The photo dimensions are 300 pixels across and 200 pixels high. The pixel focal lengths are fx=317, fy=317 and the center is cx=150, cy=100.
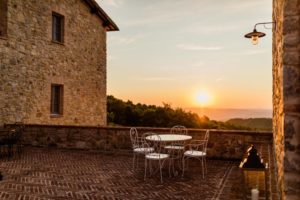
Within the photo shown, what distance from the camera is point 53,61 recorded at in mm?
11719

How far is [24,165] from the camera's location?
674 cm

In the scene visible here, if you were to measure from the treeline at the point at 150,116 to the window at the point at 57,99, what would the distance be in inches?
366

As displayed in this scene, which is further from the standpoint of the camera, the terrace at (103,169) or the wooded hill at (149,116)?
the wooded hill at (149,116)

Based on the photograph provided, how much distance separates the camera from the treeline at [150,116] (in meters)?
21.8

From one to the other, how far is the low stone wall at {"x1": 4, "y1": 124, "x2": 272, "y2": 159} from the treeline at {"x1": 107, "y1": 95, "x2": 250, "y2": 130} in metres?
12.2

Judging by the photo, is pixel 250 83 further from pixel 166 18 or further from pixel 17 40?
pixel 17 40

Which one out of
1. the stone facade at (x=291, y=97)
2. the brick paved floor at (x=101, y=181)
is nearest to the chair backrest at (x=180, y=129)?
the brick paved floor at (x=101, y=181)

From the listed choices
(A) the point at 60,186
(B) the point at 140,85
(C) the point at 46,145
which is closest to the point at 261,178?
(A) the point at 60,186

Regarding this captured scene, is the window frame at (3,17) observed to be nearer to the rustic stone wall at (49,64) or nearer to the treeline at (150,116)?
the rustic stone wall at (49,64)

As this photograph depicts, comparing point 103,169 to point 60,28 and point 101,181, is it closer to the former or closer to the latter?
point 101,181

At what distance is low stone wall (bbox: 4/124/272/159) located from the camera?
725cm

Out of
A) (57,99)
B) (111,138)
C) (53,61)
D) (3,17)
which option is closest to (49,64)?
(53,61)

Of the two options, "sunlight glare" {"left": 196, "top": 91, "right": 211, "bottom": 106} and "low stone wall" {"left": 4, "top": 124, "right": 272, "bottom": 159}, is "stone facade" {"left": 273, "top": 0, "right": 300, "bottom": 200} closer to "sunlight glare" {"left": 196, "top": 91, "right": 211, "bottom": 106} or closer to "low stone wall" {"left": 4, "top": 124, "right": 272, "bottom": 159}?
"low stone wall" {"left": 4, "top": 124, "right": 272, "bottom": 159}

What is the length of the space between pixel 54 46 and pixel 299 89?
10.9m
